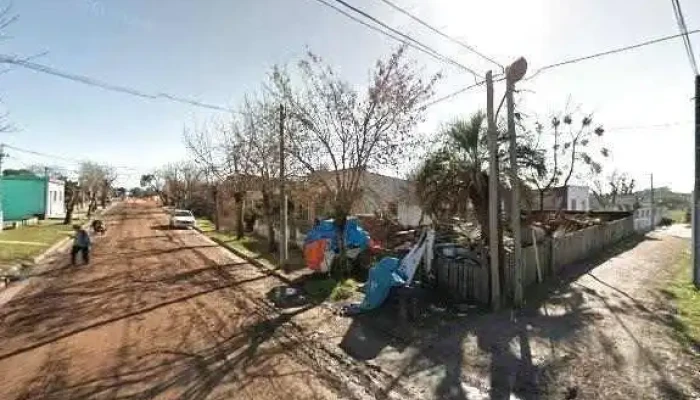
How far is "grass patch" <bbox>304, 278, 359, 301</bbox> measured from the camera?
11.1 m

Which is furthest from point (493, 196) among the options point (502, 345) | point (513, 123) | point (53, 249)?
point (53, 249)

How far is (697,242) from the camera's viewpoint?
12.5 meters

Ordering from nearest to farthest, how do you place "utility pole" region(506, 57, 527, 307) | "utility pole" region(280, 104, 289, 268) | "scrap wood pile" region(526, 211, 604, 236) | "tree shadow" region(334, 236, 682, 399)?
"tree shadow" region(334, 236, 682, 399), "utility pole" region(506, 57, 527, 307), "utility pole" region(280, 104, 289, 268), "scrap wood pile" region(526, 211, 604, 236)

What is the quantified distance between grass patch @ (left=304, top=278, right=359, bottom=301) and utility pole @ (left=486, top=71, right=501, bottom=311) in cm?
320

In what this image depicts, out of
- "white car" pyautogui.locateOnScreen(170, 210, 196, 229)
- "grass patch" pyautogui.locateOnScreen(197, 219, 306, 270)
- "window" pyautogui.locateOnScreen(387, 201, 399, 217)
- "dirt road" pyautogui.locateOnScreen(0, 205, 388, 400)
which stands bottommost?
"dirt road" pyautogui.locateOnScreen(0, 205, 388, 400)

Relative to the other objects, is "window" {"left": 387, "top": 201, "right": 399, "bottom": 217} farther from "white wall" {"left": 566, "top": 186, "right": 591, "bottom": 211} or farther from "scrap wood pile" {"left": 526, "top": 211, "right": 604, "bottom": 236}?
"white wall" {"left": 566, "top": 186, "right": 591, "bottom": 211}

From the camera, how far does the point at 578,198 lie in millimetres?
43656

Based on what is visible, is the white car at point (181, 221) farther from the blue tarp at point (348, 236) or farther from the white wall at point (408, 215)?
the blue tarp at point (348, 236)

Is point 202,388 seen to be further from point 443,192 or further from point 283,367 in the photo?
point 443,192

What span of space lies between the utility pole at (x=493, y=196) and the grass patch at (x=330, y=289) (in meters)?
3.20

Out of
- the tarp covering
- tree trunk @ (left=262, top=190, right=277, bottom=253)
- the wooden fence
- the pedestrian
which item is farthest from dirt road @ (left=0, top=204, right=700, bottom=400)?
tree trunk @ (left=262, top=190, right=277, bottom=253)

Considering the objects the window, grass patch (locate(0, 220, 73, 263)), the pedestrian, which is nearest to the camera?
the pedestrian

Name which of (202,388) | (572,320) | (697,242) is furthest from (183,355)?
(697,242)

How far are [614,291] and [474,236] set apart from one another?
195 inches
